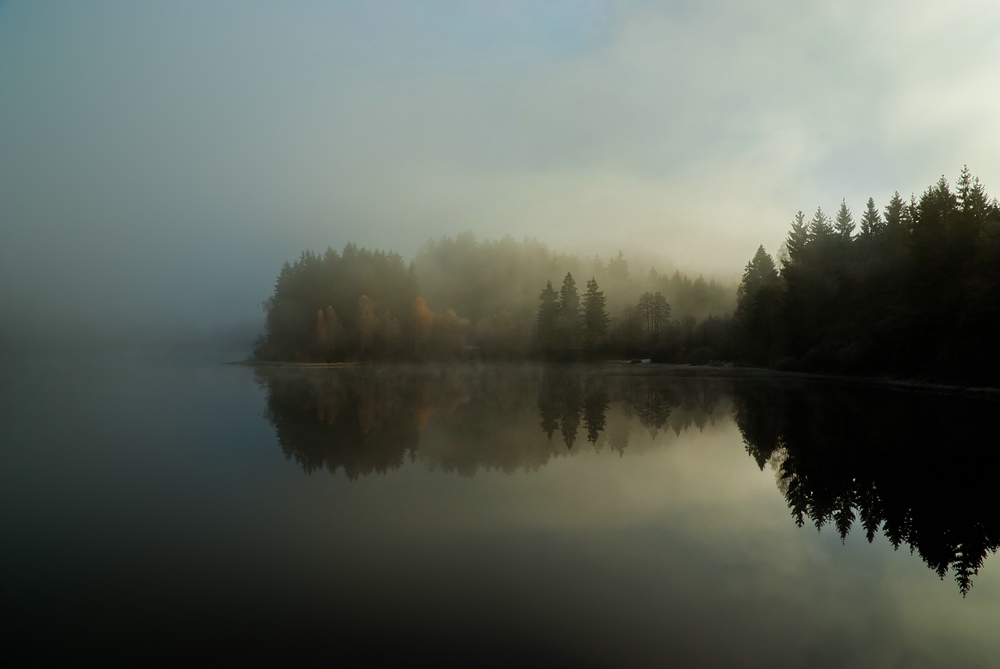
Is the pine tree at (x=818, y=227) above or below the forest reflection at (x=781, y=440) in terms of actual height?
above

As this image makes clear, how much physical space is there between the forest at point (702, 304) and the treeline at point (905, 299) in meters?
0.10

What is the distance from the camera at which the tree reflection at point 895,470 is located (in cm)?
862

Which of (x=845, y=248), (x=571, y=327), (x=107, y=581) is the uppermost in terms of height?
(x=845, y=248)

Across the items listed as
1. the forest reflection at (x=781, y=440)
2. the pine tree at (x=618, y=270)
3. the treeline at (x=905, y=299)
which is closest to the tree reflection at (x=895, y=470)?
the forest reflection at (x=781, y=440)

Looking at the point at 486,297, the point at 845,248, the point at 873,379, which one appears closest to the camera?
the point at 873,379

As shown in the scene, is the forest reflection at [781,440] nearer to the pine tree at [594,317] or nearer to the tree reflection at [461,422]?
the tree reflection at [461,422]

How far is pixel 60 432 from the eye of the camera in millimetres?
17359

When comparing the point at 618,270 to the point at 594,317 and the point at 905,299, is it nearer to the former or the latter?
the point at 594,317

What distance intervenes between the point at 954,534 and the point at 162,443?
717 inches

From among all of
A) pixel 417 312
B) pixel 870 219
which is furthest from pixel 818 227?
pixel 417 312

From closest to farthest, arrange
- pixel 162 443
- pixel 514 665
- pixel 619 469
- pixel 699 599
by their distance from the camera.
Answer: pixel 514 665
pixel 699 599
pixel 619 469
pixel 162 443

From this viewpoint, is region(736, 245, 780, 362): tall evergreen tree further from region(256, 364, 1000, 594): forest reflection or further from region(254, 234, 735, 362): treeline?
region(256, 364, 1000, 594): forest reflection

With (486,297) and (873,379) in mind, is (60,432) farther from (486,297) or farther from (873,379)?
(486,297)

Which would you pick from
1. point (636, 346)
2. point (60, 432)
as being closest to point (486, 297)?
point (636, 346)
